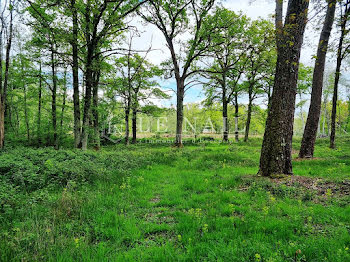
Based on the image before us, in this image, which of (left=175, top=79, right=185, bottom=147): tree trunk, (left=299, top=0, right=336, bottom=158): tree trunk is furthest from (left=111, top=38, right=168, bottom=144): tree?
(left=299, top=0, right=336, bottom=158): tree trunk

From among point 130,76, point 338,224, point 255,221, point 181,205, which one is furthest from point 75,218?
point 130,76

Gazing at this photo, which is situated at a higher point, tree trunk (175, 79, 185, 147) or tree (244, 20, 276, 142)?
tree (244, 20, 276, 142)

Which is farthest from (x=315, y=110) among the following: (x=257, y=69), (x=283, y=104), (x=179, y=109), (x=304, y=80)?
(x=304, y=80)

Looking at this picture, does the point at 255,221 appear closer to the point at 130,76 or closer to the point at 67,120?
the point at 67,120

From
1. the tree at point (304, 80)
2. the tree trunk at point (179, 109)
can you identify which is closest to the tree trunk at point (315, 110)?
the tree trunk at point (179, 109)

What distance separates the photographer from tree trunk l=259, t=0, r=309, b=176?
6062 millimetres

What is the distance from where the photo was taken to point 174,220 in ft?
12.7

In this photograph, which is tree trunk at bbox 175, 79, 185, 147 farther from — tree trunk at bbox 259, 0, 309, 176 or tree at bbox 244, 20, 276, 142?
tree trunk at bbox 259, 0, 309, 176

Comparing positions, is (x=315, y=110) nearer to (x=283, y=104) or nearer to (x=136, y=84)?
(x=283, y=104)

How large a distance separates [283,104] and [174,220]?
509 centimetres

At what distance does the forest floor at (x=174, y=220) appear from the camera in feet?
8.62

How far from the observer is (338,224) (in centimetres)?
333

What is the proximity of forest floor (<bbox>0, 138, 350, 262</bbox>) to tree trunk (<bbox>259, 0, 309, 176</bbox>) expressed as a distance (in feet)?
2.14

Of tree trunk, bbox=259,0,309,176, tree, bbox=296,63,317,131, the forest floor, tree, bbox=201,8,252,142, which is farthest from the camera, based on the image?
tree, bbox=296,63,317,131
